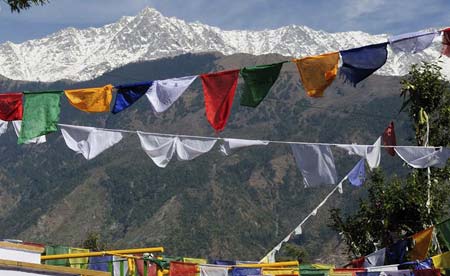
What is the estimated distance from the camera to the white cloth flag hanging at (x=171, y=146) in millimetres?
15352

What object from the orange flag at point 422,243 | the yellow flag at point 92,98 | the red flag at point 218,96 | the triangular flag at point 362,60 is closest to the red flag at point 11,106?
the yellow flag at point 92,98

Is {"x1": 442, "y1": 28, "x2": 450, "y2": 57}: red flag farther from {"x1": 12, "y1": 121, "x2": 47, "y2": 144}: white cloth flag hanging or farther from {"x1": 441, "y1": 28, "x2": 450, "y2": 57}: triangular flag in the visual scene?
{"x1": 12, "y1": 121, "x2": 47, "y2": 144}: white cloth flag hanging

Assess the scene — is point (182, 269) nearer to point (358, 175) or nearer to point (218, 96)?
point (218, 96)

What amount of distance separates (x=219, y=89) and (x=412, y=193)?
23.8 feet

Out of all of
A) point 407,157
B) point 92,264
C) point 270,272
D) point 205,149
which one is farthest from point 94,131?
point 407,157

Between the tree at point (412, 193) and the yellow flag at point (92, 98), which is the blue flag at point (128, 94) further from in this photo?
the tree at point (412, 193)

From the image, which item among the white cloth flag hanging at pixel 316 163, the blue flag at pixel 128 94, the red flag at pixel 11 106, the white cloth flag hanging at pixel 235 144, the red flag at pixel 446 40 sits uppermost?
the red flag at pixel 11 106

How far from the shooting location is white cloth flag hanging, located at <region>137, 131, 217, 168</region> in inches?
604

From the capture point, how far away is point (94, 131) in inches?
607

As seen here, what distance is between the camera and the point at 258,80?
46.7ft

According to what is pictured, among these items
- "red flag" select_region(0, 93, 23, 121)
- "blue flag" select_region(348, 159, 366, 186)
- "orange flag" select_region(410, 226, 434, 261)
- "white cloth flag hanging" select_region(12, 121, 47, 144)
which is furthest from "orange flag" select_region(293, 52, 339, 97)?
Answer: "blue flag" select_region(348, 159, 366, 186)

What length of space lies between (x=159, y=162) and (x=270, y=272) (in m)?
3.79

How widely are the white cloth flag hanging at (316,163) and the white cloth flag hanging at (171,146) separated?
167cm

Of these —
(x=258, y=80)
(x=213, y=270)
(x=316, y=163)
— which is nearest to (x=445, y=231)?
(x=316, y=163)
